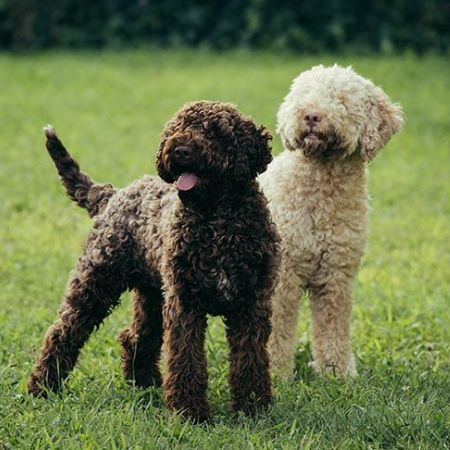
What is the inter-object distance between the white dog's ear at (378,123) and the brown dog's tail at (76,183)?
1506mm

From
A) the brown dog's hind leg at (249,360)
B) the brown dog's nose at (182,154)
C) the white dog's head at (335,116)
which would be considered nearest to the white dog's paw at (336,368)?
the brown dog's hind leg at (249,360)

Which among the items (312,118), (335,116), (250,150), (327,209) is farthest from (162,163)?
(327,209)

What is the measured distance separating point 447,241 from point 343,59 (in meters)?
9.74

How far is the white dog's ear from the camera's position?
21.4 ft

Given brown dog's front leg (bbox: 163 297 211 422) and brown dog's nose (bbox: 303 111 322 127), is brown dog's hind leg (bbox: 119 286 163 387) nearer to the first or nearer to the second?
brown dog's front leg (bbox: 163 297 211 422)

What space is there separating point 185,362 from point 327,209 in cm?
158

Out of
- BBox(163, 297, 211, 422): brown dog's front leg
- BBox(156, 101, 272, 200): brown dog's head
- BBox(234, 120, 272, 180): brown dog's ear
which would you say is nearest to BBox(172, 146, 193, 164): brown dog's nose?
BBox(156, 101, 272, 200): brown dog's head

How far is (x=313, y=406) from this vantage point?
5.65 meters

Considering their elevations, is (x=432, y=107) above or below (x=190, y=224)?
below

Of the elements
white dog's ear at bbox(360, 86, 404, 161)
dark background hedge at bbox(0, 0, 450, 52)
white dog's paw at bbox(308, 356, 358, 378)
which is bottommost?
dark background hedge at bbox(0, 0, 450, 52)

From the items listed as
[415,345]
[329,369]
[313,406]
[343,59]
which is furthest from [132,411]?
[343,59]

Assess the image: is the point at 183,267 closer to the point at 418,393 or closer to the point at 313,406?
the point at 313,406

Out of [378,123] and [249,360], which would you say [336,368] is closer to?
[249,360]

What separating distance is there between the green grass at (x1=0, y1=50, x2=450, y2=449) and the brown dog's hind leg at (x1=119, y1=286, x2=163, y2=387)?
12cm
